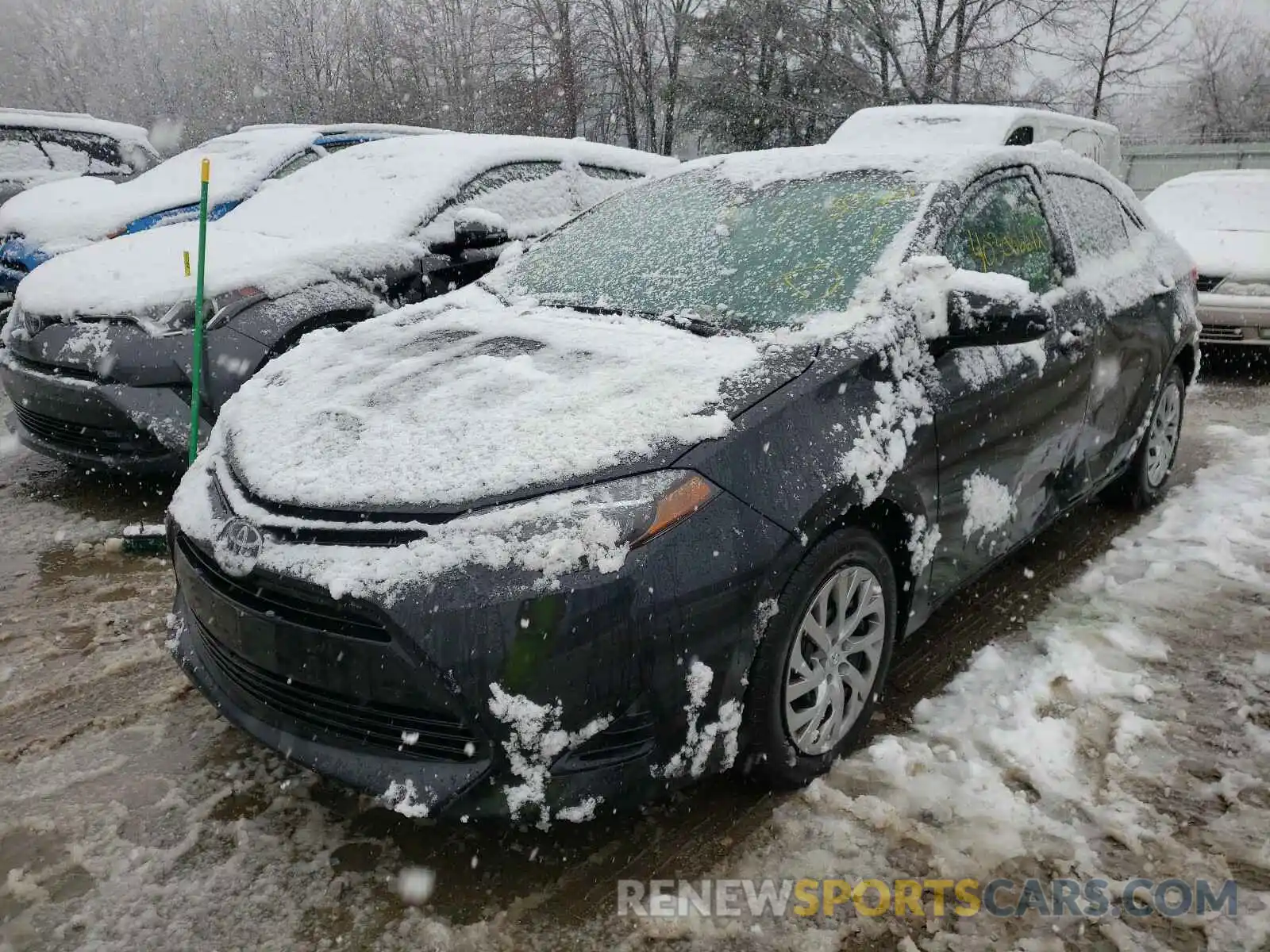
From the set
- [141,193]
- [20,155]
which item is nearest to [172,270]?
[141,193]

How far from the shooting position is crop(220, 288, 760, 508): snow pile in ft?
6.61

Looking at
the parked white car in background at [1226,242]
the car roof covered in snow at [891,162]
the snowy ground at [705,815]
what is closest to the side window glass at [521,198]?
the car roof covered in snow at [891,162]

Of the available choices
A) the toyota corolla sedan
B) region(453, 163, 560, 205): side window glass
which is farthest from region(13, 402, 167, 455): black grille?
region(453, 163, 560, 205): side window glass

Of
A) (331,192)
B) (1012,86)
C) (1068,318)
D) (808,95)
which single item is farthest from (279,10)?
(1068,318)

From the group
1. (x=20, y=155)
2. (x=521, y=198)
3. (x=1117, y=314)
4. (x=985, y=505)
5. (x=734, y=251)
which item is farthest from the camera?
(x=20, y=155)

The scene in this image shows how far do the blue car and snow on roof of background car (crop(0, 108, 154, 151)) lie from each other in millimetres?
1475

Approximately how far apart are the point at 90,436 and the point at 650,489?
323 cm

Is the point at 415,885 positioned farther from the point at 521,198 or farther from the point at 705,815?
the point at 521,198

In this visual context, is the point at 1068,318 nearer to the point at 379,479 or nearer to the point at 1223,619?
the point at 1223,619

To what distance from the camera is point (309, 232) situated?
4789mm

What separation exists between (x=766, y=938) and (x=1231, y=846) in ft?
3.91

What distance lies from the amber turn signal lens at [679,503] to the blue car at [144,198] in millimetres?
6293

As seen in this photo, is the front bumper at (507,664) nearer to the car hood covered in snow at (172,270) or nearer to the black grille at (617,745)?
the black grille at (617,745)

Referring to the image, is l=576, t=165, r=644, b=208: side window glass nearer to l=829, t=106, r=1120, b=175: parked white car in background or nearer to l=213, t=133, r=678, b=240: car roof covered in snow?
l=213, t=133, r=678, b=240: car roof covered in snow
